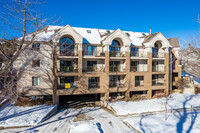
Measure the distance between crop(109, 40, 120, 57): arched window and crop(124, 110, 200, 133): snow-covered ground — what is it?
1107cm

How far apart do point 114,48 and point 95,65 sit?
4742 mm

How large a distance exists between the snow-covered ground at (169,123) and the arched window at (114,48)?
11.1 meters

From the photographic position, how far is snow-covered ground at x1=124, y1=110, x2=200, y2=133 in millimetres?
11572

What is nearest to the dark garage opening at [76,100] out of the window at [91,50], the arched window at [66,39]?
the window at [91,50]

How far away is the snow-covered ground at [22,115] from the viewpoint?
12778 mm

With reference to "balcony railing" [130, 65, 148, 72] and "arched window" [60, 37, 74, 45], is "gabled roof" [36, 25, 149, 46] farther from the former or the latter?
"balcony railing" [130, 65, 148, 72]

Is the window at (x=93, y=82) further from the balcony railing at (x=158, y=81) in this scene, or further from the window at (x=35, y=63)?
the balcony railing at (x=158, y=81)

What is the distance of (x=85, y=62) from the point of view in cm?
2028

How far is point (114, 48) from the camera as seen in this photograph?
21.8 meters

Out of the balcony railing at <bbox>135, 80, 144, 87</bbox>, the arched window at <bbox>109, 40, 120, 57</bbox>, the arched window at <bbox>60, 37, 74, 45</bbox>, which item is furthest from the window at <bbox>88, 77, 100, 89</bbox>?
the balcony railing at <bbox>135, 80, 144, 87</bbox>

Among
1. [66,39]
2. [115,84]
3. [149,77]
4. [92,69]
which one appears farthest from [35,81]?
[149,77]

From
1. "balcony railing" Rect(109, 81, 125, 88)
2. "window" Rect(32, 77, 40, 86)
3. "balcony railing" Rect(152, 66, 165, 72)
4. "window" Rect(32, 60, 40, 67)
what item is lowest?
"balcony railing" Rect(109, 81, 125, 88)

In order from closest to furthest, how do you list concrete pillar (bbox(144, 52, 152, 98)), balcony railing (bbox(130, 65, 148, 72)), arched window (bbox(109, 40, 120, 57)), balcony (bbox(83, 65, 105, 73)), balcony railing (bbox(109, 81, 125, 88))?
balcony (bbox(83, 65, 105, 73)) → balcony railing (bbox(109, 81, 125, 88)) → arched window (bbox(109, 40, 120, 57)) → concrete pillar (bbox(144, 52, 152, 98)) → balcony railing (bbox(130, 65, 148, 72))

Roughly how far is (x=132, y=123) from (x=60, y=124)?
7920 millimetres
